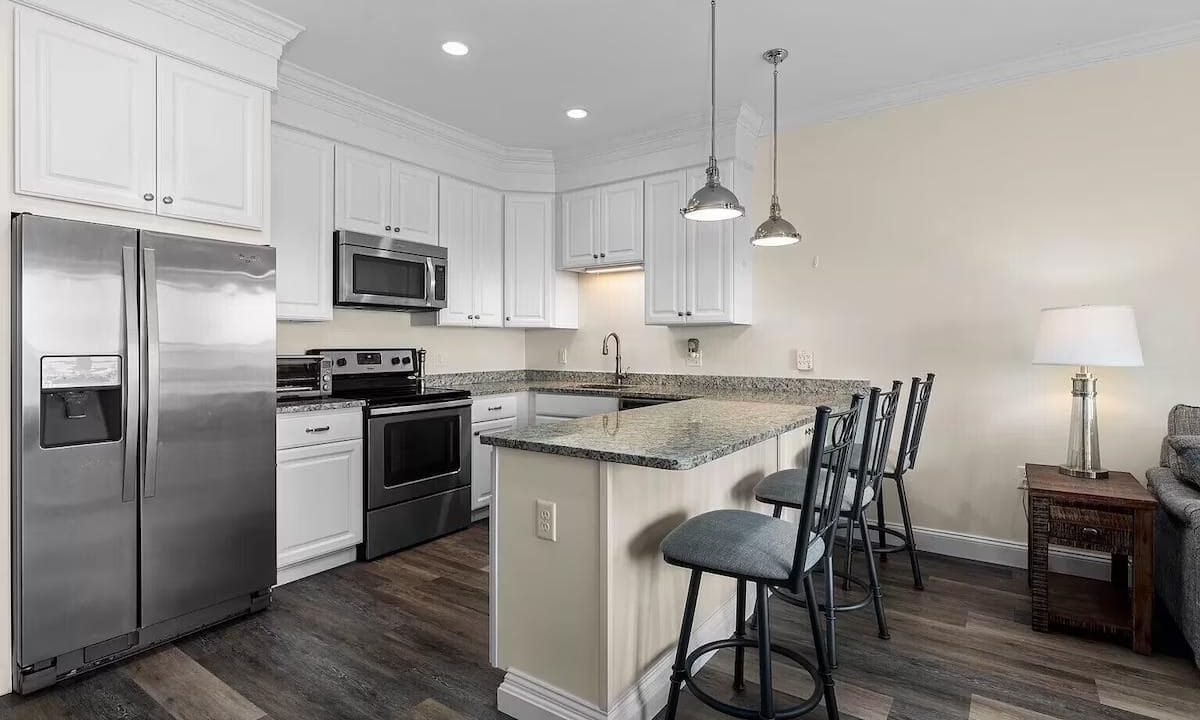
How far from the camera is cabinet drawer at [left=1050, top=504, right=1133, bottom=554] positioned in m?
2.54

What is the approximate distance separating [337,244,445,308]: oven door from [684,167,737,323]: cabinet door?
5.32ft

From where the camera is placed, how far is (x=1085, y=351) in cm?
279

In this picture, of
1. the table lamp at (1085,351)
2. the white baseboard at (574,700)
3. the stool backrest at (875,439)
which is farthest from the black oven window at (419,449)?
the table lamp at (1085,351)

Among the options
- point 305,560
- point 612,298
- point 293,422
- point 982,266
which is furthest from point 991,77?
point 305,560

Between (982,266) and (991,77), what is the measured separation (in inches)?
38.3

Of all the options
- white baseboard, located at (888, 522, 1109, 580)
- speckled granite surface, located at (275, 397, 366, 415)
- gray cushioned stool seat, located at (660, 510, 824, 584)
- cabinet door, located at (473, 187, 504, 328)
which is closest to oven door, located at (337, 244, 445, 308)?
cabinet door, located at (473, 187, 504, 328)

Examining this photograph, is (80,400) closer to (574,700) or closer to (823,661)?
(574,700)

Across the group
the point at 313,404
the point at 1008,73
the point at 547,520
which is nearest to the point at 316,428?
the point at 313,404

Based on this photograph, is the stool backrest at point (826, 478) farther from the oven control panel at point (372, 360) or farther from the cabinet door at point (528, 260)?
the cabinet door at point (528, 260)

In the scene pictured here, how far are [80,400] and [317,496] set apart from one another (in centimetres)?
118

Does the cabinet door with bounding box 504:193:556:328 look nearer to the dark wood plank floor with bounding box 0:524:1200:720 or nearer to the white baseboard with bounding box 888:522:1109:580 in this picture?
the dark wood plank floor with bounding box 0:524:1200:720

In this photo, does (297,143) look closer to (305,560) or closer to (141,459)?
(141,459)

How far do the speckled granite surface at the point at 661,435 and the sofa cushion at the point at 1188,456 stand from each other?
4.55 ft

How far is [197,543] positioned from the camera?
8.58 ft
